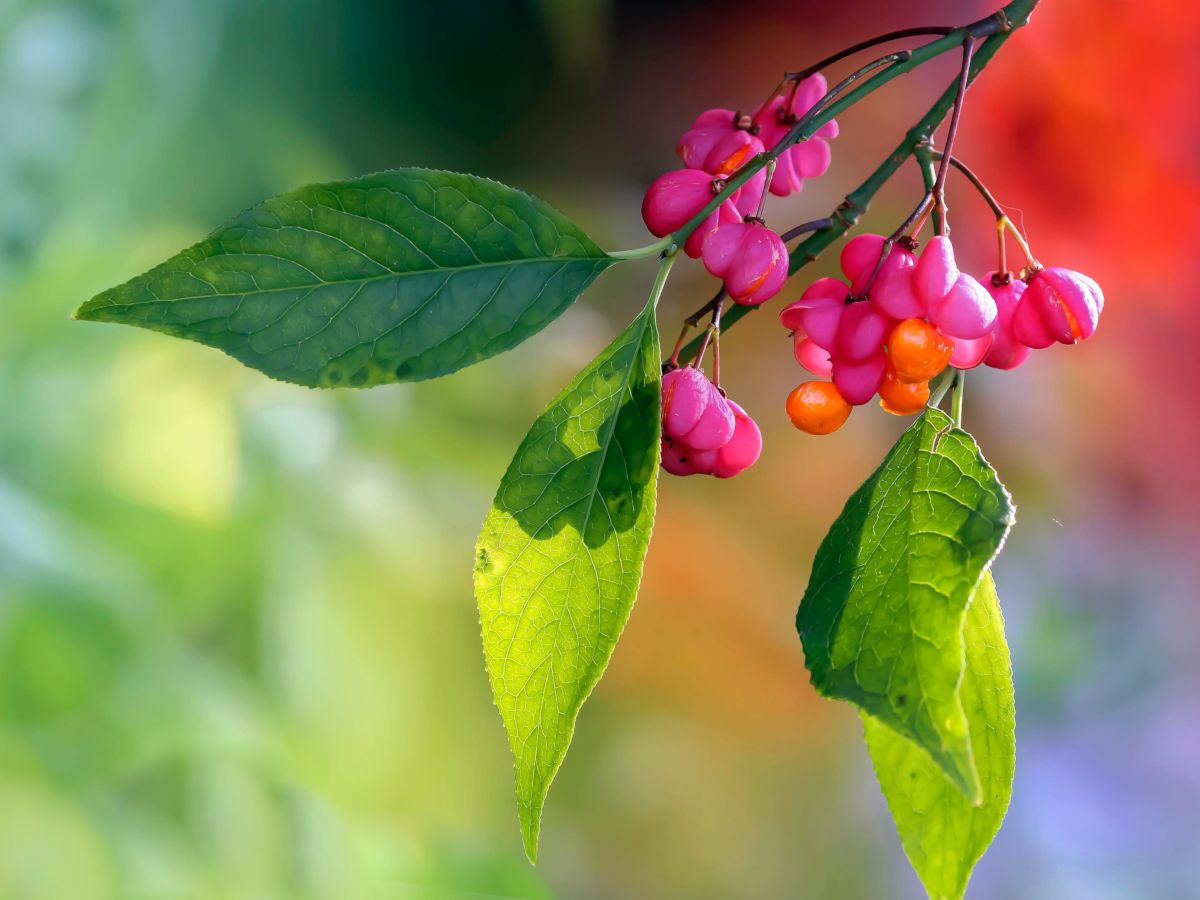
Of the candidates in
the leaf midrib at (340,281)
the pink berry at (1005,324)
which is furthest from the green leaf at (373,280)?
the pink berry at (1005,324)

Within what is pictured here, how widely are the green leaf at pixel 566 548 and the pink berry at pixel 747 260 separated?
0.02 m

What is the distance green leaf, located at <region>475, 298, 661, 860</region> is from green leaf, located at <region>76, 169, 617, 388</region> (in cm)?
2

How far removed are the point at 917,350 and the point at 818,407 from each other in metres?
0.03

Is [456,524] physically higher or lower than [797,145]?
higher

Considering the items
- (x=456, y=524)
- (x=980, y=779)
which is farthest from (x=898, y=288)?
(x=456, y=524)

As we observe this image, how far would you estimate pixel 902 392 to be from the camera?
0.27 metres

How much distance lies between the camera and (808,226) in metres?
0.28

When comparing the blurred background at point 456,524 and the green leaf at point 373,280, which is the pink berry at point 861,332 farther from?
the blurred background at point 456,524

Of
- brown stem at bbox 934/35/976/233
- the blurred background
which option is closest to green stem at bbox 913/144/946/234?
brown stem at bbox 934/35/976/233

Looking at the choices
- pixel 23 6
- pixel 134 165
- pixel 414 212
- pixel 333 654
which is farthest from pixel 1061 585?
pixel 23 6

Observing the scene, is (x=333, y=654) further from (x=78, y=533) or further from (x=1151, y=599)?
(x=1151, y=599)

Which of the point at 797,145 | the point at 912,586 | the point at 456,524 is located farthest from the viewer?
the point at 456,524

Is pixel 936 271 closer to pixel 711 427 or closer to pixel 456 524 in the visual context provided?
pixel 711 427

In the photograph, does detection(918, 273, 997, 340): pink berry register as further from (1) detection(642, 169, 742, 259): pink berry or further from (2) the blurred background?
(2) the blurred background
